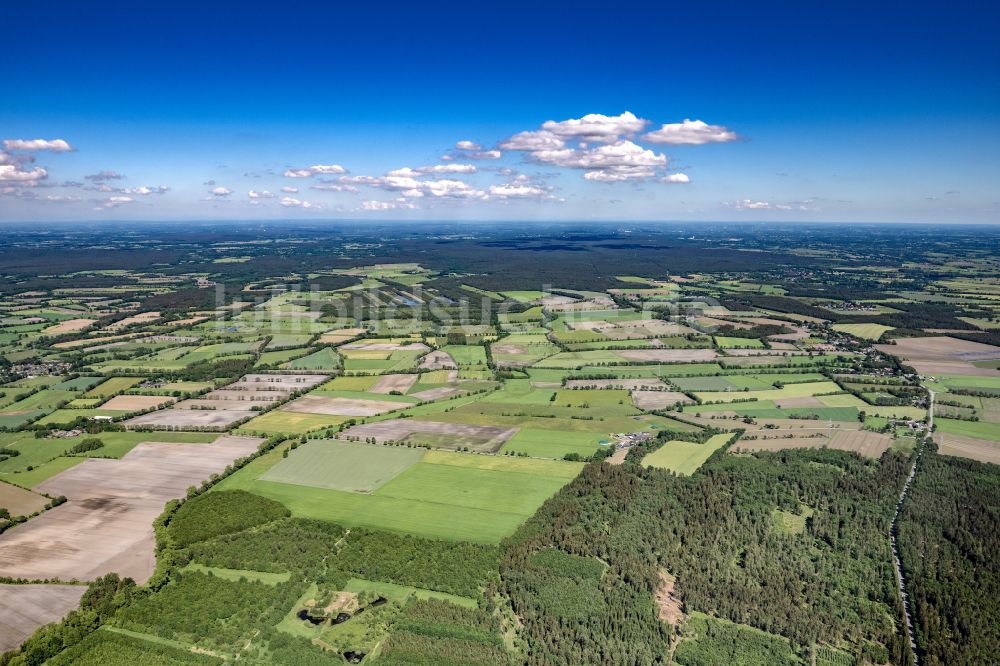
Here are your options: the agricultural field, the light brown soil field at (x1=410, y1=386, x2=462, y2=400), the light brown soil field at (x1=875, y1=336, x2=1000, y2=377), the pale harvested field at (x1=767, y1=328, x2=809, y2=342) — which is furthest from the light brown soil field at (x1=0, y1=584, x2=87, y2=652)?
the pale harvested field at (x1=767, y1=328, x2=809, y2=342)

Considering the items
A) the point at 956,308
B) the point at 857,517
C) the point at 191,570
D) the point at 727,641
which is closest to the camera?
the point at 727,641

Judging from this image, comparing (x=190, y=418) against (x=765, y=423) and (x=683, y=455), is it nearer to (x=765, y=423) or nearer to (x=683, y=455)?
(x=683, y=455)

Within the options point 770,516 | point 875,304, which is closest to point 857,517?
point 770,516

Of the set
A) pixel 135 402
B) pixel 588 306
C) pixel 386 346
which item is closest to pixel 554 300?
pixel 588 306

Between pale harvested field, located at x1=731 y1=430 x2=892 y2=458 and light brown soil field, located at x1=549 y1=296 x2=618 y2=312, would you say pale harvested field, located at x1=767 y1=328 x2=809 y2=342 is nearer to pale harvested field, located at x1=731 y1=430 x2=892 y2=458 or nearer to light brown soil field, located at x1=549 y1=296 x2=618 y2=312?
light brown soil field, located at x1=549 y1=296 x2=618 y2=312

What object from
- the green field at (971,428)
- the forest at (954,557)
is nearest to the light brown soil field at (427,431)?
the forest at (954,557)

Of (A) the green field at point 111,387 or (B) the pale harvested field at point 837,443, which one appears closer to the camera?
(B) the pale harvested field at point 837,443

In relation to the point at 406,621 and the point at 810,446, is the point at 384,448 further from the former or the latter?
the point at 810,446

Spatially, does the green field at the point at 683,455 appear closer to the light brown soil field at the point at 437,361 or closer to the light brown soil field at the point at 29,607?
the light brown soil field at the point at 437,361
